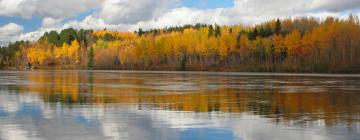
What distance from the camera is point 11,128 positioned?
1545 cm

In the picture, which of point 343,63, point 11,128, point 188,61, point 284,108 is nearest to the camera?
point 11,128

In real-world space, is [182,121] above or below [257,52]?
below

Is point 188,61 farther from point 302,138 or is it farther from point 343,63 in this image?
point 302,138

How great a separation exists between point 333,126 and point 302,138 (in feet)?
9.93

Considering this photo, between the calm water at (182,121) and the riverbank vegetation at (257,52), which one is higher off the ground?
the riverbank vegetation at (257,52)

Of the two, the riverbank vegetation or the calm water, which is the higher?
the riverbank vegetation

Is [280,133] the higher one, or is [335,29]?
[335,29]

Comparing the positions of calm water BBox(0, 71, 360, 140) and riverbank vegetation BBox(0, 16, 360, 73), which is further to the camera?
riverbank vegetation BBox(0, 16, 360, 73)

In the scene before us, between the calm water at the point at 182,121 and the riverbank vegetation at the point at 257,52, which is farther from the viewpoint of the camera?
the riverbank vegetation at the point at 257,52

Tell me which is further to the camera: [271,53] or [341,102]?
[271,53]

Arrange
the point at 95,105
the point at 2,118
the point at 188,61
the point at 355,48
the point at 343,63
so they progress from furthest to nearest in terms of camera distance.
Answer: the point at 188,61 < the point at 355,48 < the point at 343,63 < the point at 95,105 < the point at 2,118

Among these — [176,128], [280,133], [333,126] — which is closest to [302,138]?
[280,133]

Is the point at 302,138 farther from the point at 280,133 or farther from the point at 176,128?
the point at 176,128

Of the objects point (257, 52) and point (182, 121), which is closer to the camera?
point (182, 121)
